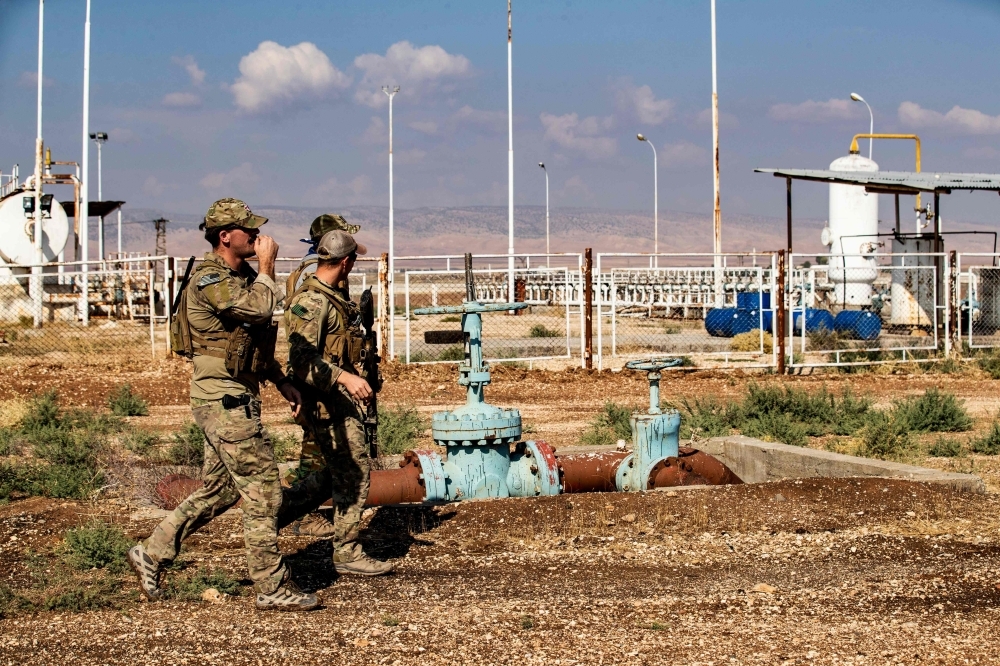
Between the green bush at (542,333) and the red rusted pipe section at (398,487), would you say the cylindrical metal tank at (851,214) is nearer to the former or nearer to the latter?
the green bush at (542,333)

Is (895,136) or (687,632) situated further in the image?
(895,136)

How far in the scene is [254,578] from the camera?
5.39m

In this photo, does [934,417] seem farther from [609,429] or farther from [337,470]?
[337,470]

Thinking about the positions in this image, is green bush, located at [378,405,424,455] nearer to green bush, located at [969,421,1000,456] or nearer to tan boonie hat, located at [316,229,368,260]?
tan boonie hat, located at [316,229,368,260]

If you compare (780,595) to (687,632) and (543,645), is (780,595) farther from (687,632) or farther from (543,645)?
(543,645)

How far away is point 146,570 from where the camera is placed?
5512 millimetres

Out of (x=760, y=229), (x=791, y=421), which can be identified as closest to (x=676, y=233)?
(x=760, y=229)

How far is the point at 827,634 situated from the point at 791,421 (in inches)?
284

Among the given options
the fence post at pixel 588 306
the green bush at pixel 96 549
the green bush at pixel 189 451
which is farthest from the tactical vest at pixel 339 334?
the fence post at pixel 588 306

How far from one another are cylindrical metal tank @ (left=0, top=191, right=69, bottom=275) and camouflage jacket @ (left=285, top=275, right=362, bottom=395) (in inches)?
1029

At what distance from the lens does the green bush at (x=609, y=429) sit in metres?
10.7

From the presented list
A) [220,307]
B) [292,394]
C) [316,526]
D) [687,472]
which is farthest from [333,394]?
[687,472]

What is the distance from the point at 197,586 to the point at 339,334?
1404 mm

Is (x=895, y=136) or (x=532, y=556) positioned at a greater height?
(x=895, y=136)
